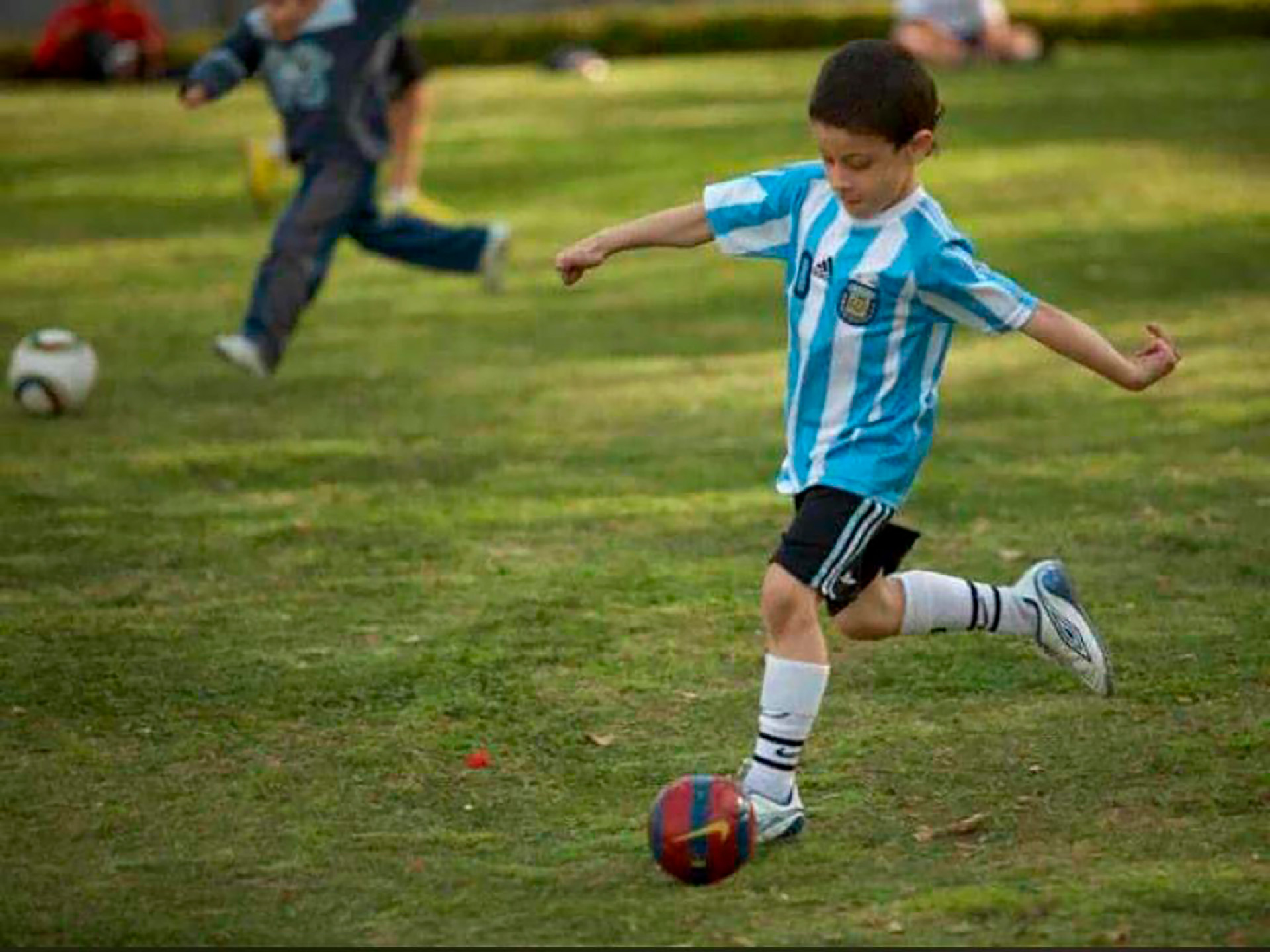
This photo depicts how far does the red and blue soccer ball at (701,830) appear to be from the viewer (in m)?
4.81

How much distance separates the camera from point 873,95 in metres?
5.06

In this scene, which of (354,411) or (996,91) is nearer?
(354,411)

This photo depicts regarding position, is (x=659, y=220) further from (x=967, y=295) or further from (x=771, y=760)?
(x=771, y=760)

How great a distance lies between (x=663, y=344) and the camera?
11.2 m

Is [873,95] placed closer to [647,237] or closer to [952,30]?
[647,237]

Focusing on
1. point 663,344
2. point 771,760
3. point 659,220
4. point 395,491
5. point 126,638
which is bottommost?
point 663,344

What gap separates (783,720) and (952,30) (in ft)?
58.1

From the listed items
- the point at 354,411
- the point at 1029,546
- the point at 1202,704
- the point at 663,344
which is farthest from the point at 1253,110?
the point at 1202,704

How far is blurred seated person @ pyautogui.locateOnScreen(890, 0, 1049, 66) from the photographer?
72.4 ft

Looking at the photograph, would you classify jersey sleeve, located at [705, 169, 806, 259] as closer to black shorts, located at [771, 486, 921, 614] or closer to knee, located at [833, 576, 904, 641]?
black shorts, located at [771, 486, 921, 614]

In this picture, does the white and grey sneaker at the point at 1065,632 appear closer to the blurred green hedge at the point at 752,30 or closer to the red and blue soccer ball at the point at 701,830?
the red and blue soccer ball at the point at 701,830

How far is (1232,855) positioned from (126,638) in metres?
3.01

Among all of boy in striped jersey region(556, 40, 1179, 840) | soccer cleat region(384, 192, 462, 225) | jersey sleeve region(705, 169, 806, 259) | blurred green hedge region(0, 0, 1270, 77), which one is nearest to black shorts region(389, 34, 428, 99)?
soccer cleat region(384, 192, 462, 225)

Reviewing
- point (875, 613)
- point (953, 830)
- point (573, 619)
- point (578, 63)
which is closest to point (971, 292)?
point (875, 613)
